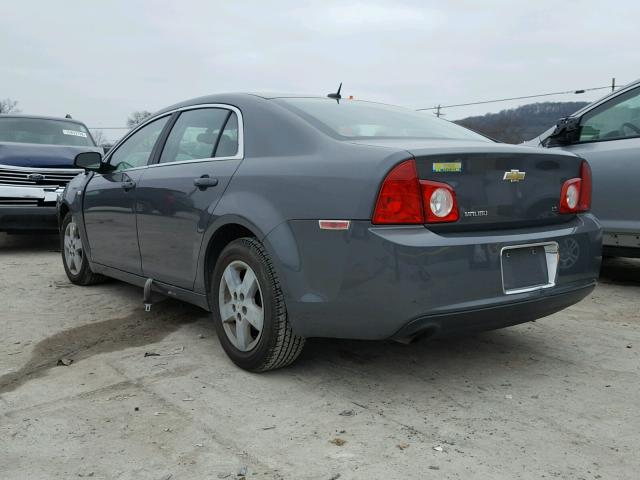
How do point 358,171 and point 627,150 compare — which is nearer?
point 358,171

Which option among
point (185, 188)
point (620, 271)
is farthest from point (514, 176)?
point (620, 271)

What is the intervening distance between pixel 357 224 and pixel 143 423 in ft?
4.18

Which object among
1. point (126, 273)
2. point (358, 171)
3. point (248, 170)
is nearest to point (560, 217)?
point (358, 171)

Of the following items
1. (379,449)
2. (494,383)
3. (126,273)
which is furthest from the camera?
(126,273)

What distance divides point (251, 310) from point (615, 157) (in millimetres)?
3614

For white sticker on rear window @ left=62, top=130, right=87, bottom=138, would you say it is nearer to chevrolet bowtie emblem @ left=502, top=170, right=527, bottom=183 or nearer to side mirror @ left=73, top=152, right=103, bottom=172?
side mirror @ left=73, top=152, right=103, bottom=172

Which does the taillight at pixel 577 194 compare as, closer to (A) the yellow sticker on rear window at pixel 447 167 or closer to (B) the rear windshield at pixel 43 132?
(A) the yellow sticker on rear window at pixel 447 167

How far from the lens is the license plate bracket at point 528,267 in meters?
2.82

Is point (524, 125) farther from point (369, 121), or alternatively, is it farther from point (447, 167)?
point (447, 167)

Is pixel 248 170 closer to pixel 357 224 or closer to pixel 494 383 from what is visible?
pixel 357 224

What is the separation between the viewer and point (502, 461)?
2305 millimetres

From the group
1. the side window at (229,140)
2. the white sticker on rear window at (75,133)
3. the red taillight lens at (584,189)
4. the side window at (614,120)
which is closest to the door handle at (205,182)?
the side window at (229,140)

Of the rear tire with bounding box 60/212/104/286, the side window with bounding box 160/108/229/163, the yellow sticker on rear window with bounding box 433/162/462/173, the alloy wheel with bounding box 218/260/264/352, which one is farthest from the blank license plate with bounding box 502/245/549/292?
the rear tire with bounding box 60/212/104/286

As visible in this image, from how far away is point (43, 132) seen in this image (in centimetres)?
894
